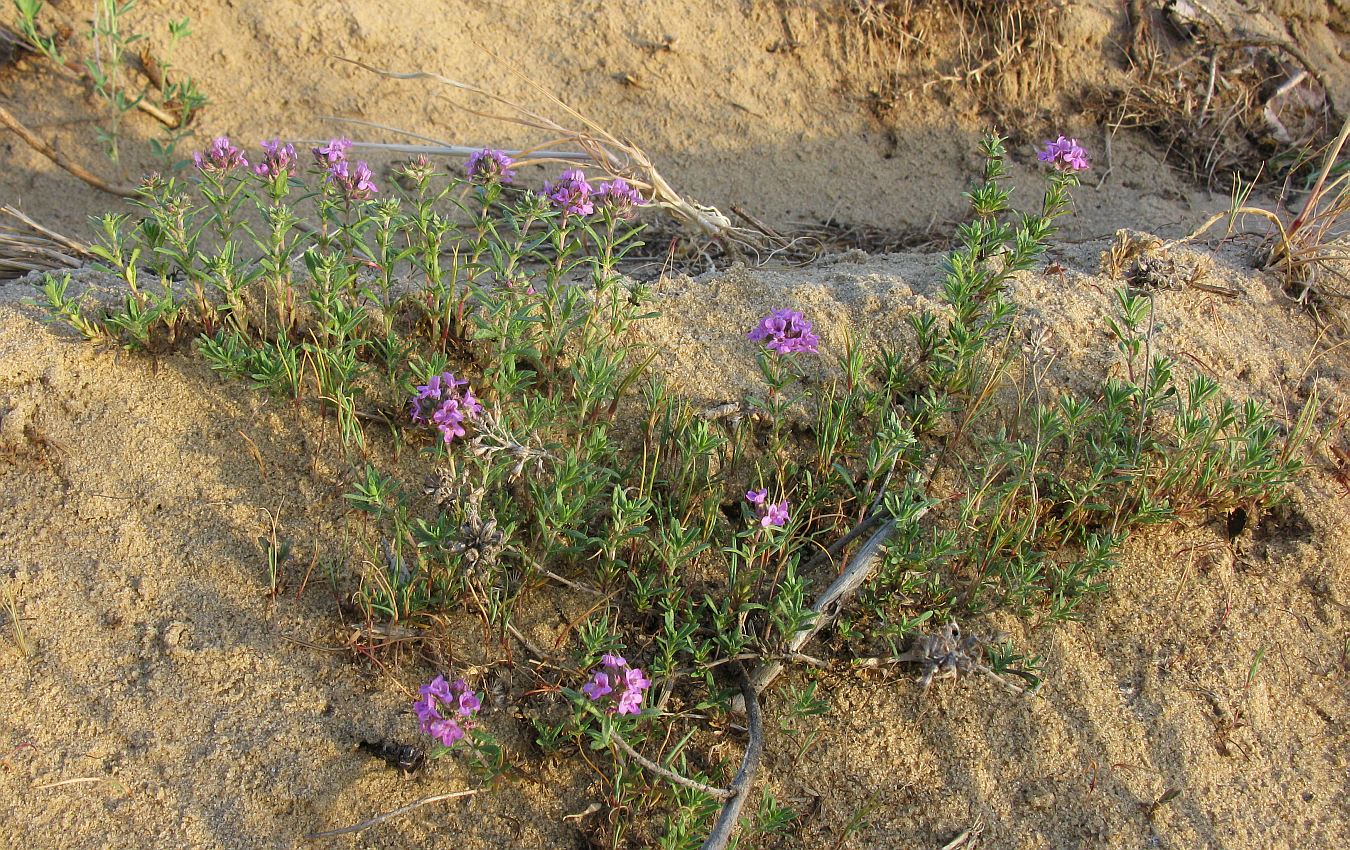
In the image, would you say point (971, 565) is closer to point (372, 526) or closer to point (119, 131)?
point (372, 526)

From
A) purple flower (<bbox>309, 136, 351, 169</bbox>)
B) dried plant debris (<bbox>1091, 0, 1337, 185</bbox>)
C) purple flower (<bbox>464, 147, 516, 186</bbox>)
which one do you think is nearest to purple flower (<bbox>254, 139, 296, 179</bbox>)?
purple flower (<bbox>309, 136, 351, 169</bbox>)

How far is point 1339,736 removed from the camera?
9.68 feet

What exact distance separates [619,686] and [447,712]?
43 centimetres

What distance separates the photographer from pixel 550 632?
2998 mm

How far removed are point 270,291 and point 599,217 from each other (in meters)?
1.16

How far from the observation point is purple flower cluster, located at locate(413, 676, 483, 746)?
246 centimetres

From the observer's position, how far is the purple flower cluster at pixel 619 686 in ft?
8.13

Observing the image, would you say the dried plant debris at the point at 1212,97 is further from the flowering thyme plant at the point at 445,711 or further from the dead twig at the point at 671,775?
the flowering thyme plant at the point at 445,711

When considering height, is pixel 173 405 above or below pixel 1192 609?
above

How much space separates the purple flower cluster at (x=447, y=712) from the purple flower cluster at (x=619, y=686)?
0.30 metres

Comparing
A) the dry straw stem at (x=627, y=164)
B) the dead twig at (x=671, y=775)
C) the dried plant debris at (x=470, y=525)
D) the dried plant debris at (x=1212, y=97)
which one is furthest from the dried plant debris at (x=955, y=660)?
the dried plant debris at (x=1212, y=97)

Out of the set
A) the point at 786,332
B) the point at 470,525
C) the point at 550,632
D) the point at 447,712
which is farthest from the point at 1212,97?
the point at 447,712

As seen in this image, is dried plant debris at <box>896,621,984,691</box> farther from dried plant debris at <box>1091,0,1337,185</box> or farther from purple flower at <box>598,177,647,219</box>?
dried plant debris at <box>1091,0,1337,185</box>

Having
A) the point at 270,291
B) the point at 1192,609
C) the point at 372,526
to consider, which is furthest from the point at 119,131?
the point at 1192,609
